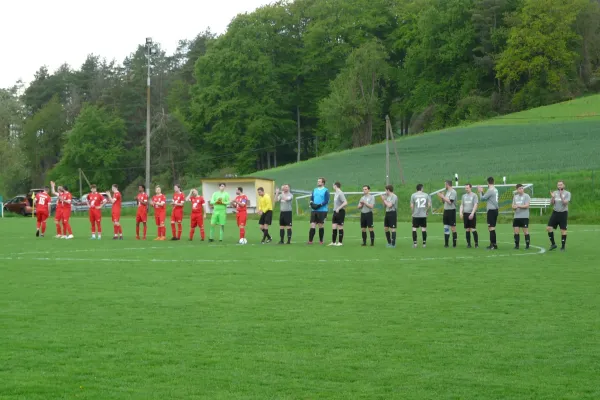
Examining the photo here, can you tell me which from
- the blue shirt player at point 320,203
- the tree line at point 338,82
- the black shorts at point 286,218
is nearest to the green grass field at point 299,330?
the blue shirt player at point 320,203

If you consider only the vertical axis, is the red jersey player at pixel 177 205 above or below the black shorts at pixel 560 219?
above

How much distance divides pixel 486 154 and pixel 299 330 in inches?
2271

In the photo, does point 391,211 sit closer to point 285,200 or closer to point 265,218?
point 285,200

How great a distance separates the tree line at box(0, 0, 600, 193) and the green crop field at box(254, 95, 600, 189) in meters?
5.26

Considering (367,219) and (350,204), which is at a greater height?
(350,204)

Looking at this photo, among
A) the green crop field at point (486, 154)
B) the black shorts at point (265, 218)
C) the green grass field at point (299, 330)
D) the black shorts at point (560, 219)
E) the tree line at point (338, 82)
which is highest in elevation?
the tree line at point (338, 82)

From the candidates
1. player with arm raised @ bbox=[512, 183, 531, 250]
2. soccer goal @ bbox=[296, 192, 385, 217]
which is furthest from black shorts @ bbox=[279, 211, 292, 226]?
soccer goal @ bbox=[296, 192, 385, 217]

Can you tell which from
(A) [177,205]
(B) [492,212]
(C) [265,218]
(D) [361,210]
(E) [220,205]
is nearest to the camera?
(B) [492,212]

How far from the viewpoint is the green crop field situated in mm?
56406

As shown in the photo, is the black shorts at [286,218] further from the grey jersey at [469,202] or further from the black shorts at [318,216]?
the grey jersey at [469,202]

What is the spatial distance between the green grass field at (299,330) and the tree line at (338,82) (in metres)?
67.0

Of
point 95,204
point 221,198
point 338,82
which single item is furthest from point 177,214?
point 338,82

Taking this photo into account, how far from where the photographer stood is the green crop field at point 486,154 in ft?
185

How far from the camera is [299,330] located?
9.76 meters
